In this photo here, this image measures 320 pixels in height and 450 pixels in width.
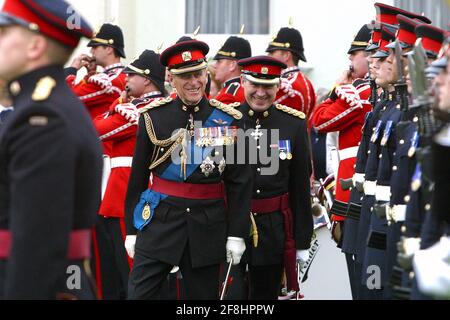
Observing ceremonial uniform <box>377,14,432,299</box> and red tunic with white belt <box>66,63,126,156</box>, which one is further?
red tunic with white belt <box>66,63,126,156</box>

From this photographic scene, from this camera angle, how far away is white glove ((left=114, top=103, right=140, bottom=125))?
859 cm

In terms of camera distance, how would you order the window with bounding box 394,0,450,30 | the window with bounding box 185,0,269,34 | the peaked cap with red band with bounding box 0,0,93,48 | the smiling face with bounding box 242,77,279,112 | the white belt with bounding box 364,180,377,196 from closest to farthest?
1. the peaked cap with red band with bounding box 0,0,93,48
2. the white belt with bounding box 364,180,377,196
3. the smiling face with bounding box 242,77,279,112
4. the window with bounding box 394,0,450,30
5. the window with bounding box 185,0,269,34

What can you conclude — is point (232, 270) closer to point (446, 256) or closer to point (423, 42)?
point (423, 42)

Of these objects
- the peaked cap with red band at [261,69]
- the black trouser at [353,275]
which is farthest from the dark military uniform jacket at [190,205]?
the black trouser at [353,275]

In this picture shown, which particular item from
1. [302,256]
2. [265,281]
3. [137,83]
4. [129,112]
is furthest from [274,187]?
[137,83]

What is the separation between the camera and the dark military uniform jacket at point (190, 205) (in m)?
6.88

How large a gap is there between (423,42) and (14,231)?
3.00m

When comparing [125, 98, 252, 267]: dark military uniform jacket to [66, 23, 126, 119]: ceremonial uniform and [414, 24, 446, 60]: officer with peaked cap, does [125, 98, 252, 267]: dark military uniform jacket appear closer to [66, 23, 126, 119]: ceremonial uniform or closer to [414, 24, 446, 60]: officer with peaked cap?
[414, 24, 446, 60]: officer with peaked cap

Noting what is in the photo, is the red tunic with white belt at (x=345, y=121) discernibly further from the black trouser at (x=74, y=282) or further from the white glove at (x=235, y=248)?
the black trouser at (x=74, y=282)

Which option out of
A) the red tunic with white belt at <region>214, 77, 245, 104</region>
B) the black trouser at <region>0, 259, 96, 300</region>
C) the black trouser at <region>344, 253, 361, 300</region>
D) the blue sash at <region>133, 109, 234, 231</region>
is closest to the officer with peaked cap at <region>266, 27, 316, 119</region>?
the red tunic with white belt at <region>214, 77, 245, 104</region>

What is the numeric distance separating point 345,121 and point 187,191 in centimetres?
206

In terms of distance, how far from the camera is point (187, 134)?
23.1 feet

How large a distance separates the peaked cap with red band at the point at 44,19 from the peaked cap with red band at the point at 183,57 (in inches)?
116

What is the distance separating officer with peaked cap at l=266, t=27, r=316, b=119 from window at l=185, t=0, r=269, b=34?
133 inches
